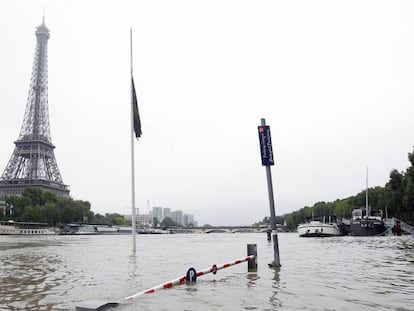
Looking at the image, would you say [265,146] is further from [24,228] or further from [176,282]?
[24,228]

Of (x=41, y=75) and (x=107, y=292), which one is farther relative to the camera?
(x=41, y=75)

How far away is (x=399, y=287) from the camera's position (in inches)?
482

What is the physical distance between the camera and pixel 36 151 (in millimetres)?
160375

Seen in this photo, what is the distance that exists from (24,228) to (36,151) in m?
45.7

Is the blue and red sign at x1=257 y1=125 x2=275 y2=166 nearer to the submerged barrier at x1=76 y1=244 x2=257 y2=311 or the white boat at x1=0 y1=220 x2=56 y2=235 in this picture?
the submerged barrier at x1=76 y1=244 x2=257 y2=311

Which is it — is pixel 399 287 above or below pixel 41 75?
below

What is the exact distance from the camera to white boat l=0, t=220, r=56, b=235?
112 metres

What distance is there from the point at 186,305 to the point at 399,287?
21.5 ft

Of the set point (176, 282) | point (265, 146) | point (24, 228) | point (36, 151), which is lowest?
point (176, 282)

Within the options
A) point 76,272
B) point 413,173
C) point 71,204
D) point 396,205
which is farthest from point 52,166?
point 76,272

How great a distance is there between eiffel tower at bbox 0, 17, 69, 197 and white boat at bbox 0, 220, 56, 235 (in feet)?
105

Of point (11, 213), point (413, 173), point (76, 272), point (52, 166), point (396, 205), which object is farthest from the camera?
point (52, 166)

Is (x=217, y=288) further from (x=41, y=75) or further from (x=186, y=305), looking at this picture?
(x=41, y=75)

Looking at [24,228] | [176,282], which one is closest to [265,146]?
[176,282]
